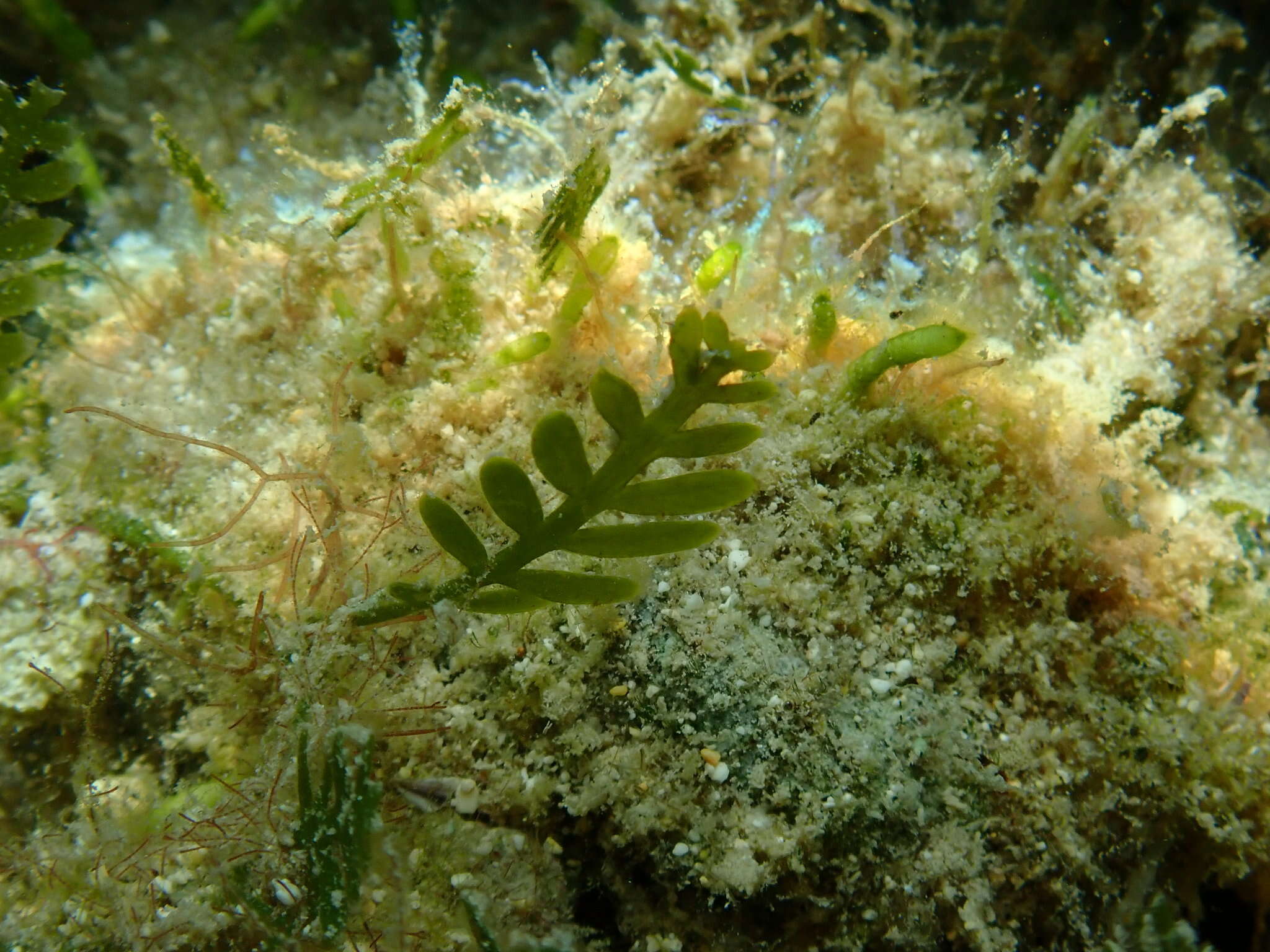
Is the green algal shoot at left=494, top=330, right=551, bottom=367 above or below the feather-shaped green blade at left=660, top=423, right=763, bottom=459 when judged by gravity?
above

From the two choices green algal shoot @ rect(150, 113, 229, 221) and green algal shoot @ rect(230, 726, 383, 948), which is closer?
green algal shoot @ rect(230, 726, 383, 948)

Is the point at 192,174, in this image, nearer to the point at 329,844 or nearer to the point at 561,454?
the point at 561,454

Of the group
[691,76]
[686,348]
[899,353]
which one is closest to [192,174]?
[691,76]

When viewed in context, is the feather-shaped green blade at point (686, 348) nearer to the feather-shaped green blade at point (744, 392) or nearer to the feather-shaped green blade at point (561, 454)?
the feather-shaped green blade at point (744, 392)

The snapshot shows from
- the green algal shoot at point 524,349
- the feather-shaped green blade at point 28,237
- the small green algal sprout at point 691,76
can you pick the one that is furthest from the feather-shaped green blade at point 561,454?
the feather-shaped green blade at point 28,237

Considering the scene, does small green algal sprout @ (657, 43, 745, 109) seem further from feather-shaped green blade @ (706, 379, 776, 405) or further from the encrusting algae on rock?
feather-shaped green blade @ (706, 379, 776, 405)

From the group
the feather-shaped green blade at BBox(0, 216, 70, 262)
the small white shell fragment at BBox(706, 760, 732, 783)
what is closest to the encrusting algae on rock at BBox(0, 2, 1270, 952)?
the small white shell fragment at BBox(706, 760, 732, 783)

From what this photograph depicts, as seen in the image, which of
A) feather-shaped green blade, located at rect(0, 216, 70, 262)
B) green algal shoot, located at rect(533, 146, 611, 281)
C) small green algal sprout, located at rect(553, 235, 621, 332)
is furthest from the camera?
feather-shaped green blade, located at rect(0, 216, 70, 262)
